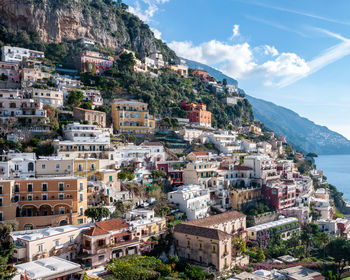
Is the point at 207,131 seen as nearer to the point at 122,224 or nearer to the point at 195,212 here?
the point at 195,212

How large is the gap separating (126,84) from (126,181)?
3190 cm

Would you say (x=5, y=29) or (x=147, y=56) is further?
(x=147, y=56)

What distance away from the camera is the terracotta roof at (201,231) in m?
32.9

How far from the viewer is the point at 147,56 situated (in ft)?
309

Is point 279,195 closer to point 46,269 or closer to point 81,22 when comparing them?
point 46,269

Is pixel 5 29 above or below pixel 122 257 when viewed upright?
above

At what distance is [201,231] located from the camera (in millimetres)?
33812

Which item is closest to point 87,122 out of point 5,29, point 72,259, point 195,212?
point 195,212

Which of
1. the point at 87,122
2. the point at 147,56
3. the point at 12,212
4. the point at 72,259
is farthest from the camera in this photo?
the point at 147,56

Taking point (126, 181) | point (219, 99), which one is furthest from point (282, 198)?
point (219, 99)

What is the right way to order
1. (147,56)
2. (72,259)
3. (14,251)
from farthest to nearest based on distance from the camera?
(147,56), (72,259), (14,251)

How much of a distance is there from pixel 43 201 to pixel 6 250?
26.9 feet

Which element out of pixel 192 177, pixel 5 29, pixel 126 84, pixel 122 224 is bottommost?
pixel 122 224

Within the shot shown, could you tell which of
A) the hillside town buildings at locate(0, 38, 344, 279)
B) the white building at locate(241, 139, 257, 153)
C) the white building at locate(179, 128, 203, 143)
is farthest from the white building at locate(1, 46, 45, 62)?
the white building at locate(241, 139, 257, 153)
